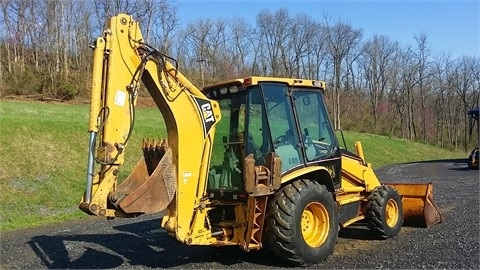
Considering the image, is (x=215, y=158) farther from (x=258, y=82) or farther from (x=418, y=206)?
(x=418, y=206)

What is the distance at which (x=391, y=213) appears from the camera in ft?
26.4

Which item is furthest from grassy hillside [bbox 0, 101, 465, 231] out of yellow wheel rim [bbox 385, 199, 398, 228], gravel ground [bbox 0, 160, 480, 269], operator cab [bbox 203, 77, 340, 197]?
yellow wheel rim [bbox 385, 199, 398, 228]

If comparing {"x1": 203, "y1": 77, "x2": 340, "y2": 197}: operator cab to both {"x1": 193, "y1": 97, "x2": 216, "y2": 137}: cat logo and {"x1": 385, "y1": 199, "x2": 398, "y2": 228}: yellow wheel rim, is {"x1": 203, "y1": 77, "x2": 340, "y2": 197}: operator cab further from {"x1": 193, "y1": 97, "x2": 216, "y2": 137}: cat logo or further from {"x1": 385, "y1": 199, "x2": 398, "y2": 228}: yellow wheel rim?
{"x1": 385, "y1": 199, "x2": 398, "y2": 228}: yellow wheel rim

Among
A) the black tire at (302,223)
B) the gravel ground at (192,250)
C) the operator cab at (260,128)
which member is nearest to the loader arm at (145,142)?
the operator cab at (260,128)

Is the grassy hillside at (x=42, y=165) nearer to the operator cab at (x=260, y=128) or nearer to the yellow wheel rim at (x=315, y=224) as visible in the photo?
the operator cab at (x=260, y=128)

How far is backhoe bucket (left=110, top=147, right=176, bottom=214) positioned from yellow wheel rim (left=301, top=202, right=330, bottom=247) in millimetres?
1777

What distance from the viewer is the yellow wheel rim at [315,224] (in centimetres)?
625

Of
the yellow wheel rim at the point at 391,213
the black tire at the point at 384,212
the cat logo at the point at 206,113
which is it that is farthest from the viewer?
the yellow wheel rim at the point at 391,213

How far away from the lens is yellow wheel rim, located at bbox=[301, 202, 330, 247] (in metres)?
6.25

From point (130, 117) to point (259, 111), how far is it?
168cm

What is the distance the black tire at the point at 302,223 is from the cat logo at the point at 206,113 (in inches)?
45.4

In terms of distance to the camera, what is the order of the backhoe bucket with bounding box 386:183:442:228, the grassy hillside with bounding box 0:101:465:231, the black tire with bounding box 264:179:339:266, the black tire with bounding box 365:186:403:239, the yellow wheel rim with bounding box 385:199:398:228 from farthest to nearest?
the grassy hillside with bounding box 0:101:465:231 → the backhoe bucket with bounding box 386:183:442:228 → the yellow wheel rim with bounding box 385:199:398:228 → the black tire with bounding box 365:186:403:239 → the black tire with bounding box 264:179:339:266

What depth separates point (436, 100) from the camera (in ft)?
224

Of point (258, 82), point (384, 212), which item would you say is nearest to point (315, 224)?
point (384, 212)
